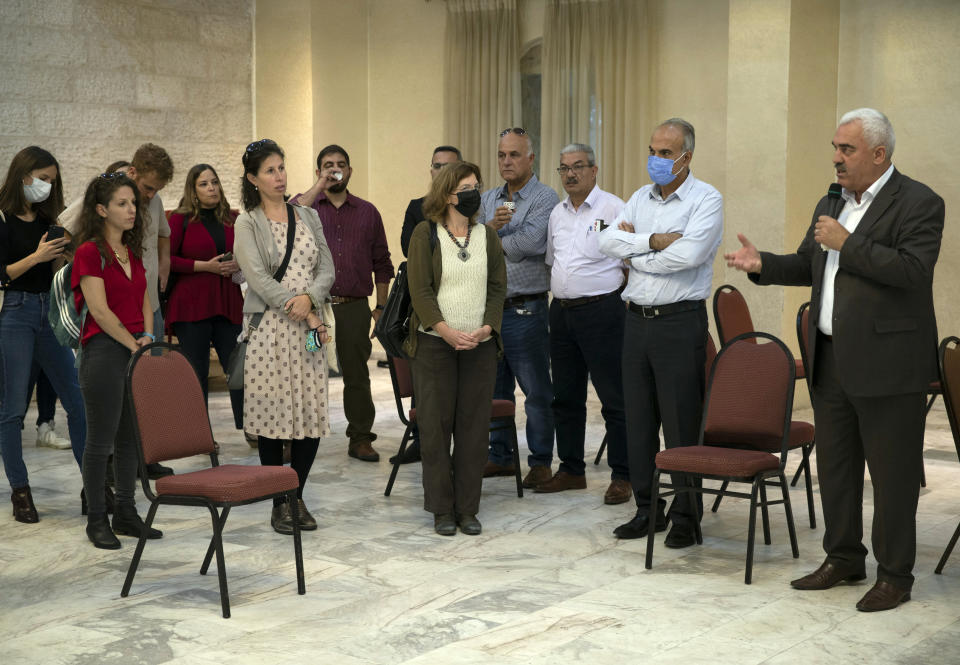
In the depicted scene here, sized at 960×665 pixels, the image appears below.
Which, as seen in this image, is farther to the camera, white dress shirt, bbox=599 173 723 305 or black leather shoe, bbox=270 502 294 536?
black leather shoe, bbox=270 502 294 536

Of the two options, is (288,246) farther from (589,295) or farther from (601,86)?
(601,86)

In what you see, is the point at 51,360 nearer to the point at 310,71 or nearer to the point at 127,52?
the point at 127,52

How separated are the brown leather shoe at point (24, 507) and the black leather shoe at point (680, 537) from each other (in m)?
2.79

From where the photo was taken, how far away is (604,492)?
581 centimetres

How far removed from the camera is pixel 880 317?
3902 millimetres

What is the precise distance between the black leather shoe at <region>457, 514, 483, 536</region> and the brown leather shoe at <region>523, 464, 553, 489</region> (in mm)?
788

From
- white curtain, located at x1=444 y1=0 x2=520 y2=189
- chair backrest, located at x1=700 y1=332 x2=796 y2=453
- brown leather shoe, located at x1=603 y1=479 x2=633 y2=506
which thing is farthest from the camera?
white curtain, located at x1=444 y1=0 x2=520 y2=189

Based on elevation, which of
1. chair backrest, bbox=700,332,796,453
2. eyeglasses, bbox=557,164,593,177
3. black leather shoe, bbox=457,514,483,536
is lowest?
black leather shoe, bbox=457,514,483,536

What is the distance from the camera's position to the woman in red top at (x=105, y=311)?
15.4ft

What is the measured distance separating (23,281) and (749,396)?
10.5ft

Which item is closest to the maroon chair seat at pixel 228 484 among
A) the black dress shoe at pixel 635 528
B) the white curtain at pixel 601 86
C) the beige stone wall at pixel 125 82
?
the black dress shoe at pixel 635 528

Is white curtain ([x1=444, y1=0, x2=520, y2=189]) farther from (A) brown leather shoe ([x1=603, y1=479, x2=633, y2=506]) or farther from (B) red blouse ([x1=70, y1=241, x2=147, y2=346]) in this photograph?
(B) red blouse ([x1=70, y1=241, x2=147, y2=346])

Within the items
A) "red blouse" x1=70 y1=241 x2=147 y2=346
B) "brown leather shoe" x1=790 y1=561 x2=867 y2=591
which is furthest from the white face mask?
"brown leather shoe" x1=790 y1=561 x2=867 y2=591

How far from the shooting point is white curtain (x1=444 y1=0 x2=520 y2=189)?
1040 cm
